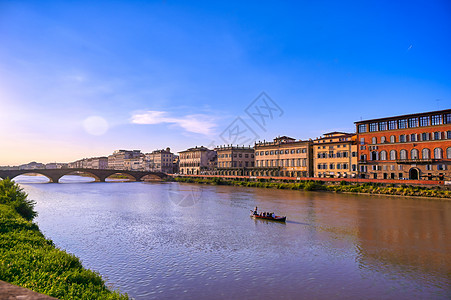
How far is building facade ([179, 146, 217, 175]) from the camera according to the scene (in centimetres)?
11725

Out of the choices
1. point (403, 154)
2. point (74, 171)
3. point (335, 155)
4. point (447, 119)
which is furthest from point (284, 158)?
point (74, 171)

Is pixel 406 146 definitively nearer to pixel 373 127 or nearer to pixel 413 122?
pixel 413 122

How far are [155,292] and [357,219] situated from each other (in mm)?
25348

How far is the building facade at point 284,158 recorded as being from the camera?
77125 millimetres

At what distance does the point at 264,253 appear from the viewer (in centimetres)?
2005

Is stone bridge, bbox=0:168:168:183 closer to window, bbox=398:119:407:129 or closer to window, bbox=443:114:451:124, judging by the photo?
window, bbox=398:119:407:129

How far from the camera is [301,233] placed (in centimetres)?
2598

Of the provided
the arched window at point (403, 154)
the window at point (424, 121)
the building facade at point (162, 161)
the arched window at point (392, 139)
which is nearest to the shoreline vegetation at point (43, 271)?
the arched window at point (403, 154)

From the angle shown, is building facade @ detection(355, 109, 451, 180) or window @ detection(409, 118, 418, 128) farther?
window @ detection(409, 118, 418, 128)

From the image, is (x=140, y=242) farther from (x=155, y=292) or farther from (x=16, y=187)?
(x=16, y=187)

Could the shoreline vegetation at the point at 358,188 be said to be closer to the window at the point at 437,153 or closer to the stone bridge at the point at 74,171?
the window at the point at 437,153

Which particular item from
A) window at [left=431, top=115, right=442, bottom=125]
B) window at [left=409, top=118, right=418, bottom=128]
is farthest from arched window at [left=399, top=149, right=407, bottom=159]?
window at [left=431, top=115, right=442, bottom=125]

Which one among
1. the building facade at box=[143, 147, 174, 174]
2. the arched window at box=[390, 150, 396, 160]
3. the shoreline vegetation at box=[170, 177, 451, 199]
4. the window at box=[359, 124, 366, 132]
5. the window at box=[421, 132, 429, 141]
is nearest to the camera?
the shoreline vegetation at box=[170, 177, 451, 199]

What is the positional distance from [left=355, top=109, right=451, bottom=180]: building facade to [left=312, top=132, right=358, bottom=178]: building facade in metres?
2.06
